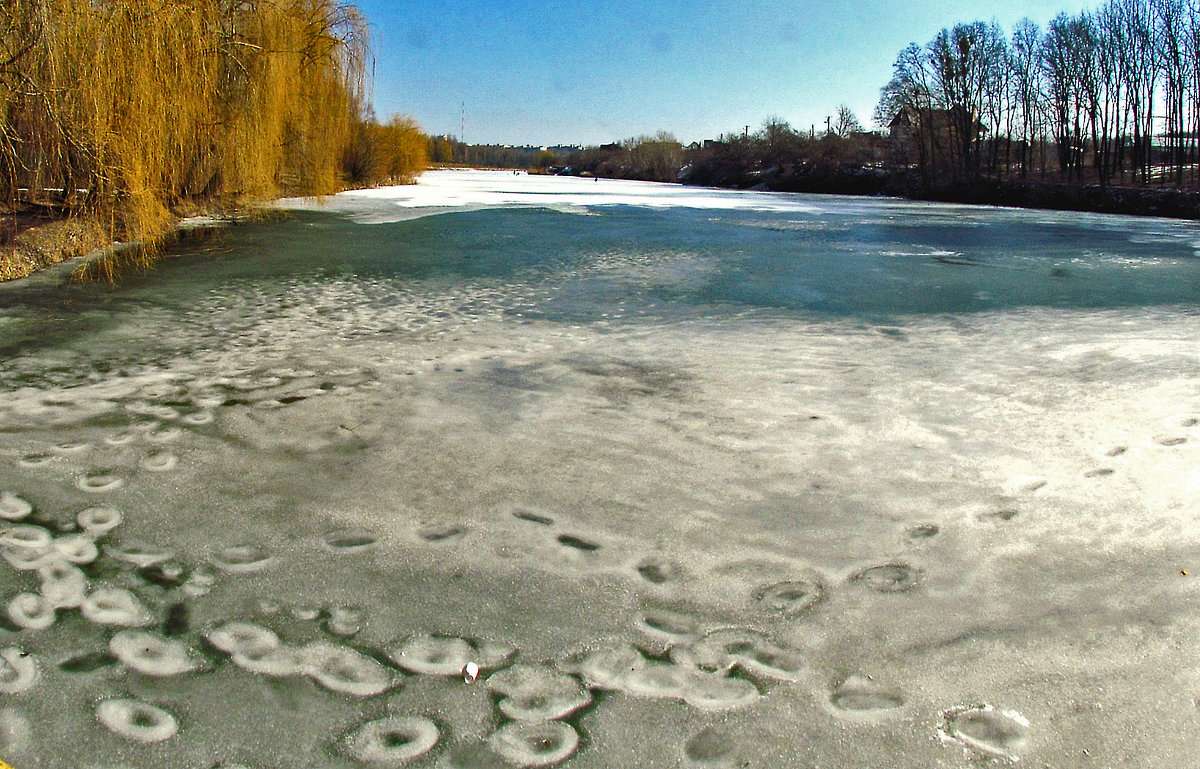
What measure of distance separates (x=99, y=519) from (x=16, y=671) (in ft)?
2.64

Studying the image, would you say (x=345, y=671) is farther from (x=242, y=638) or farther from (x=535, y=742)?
(x=535, y=742)

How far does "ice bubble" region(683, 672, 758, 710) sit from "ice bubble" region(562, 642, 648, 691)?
127 mm

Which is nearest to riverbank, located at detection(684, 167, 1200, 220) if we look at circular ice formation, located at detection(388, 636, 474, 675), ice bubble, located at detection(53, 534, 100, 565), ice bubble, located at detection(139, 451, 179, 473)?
ice bubble, located at detection(139, 451, 179, 473)

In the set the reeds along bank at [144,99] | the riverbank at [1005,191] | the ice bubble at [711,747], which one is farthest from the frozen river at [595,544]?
the riverbank at [1005,191]

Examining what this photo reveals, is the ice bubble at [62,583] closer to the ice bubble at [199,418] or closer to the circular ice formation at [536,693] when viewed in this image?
the circular ice formation at [536,693]

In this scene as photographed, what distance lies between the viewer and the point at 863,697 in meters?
1.69

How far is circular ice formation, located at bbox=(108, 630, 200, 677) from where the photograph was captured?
5.76 feet

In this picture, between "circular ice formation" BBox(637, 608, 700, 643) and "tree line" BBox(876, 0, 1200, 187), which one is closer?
"circular ice formation" BBox(637, 608, 700, 643)

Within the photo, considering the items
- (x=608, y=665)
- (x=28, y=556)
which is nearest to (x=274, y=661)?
(x=608, y=665)

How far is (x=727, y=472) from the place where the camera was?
2908 millimetres

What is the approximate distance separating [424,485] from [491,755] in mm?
1367

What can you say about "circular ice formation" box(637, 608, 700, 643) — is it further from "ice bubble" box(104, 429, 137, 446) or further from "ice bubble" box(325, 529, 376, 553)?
"ice bubble" box(104, 429, 137, 446)

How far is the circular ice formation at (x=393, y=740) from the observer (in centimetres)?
152

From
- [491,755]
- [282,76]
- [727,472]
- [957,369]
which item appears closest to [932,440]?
[727,472]
